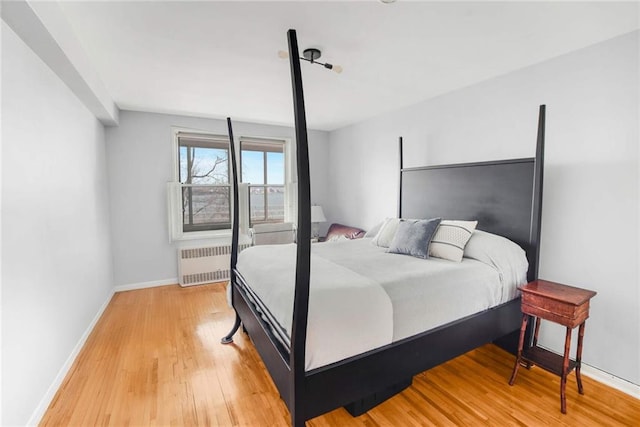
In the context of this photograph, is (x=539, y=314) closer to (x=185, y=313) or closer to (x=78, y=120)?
(x=185, y=313)

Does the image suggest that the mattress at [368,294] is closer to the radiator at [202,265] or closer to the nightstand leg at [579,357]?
the nightstand leg at [579,357]

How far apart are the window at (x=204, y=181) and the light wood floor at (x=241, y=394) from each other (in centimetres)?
207

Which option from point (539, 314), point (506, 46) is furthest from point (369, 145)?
point (539, 314)

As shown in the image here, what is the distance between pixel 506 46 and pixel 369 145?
228 cm

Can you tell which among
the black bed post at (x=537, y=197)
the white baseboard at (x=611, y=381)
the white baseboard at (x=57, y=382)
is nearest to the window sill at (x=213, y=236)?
the white baseboard at (x=57, y=382)

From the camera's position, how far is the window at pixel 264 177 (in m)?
4.71

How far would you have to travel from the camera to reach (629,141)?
1956 millimetres

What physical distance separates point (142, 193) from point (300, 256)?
3.59m

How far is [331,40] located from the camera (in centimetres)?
205

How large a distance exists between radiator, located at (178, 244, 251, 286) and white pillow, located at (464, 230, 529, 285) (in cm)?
318

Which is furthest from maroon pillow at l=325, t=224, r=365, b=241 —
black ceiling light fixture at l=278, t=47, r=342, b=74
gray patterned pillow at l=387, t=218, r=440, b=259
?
black ceiling light fixture at l=278, t=47, r=342, b=74

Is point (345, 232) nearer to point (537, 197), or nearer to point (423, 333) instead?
point (537, 197)

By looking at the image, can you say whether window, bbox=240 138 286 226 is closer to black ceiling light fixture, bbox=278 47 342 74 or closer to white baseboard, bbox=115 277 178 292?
white baseboard, bbox=115 277 178 292

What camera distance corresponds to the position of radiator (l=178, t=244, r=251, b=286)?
412 centimetres
